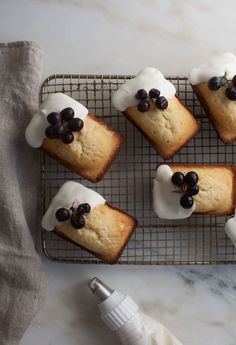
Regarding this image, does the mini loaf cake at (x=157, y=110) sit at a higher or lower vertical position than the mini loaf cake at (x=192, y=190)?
higher

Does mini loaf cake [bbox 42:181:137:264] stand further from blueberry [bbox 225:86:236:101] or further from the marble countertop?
blueberry [bbox 225:86:236:101]

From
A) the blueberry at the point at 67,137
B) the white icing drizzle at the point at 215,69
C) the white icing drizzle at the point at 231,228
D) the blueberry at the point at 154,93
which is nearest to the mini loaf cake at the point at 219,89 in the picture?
the white icing drizzle at the point at 215,69

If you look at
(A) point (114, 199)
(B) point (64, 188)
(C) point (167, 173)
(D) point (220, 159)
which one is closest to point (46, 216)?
(B) point (64, 188)

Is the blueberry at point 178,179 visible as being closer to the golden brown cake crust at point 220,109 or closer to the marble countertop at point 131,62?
the golden brown cake crust at point 220,109

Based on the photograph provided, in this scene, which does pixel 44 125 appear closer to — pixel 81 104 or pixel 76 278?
pixel 81 104

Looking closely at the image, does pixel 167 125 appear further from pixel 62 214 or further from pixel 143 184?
pixel 62 214

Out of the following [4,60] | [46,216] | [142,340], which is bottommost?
[142,340]
